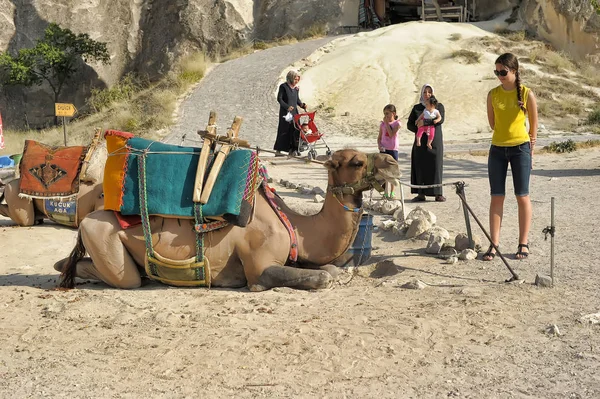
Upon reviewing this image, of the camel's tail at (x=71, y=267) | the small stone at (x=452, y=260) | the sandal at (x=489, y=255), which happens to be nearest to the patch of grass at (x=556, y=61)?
the sandal at (x=489, y=255)

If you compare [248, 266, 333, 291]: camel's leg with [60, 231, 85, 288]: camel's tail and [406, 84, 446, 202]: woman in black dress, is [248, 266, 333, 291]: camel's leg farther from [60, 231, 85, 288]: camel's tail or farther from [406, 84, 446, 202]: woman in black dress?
[406, 84, 446, 202]: woman in black dress

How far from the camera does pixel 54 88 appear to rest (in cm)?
4019

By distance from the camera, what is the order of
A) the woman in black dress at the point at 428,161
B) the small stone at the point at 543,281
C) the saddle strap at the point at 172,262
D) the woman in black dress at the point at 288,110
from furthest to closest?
the woman in black dress at the point at 288,110 < the woman in black dress at the point at 428,161 < the saddle strap at the point at 172,262 < the small stone at the point at 543,281

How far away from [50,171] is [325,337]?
20.0 feet

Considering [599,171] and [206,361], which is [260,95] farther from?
[206,361]

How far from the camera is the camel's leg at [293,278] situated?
21.0 ft

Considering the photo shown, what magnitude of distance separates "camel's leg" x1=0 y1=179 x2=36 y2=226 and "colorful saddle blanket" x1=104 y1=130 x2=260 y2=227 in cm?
409

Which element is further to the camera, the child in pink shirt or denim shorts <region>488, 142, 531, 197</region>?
the child in pink shirt

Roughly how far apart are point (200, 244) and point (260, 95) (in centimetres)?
2071

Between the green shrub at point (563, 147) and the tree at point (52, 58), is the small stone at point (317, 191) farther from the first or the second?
the tree at point (52, 58)

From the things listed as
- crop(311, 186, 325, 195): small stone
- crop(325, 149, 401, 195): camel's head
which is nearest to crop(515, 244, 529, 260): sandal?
crop(325, 149, 401, 195): camel's head

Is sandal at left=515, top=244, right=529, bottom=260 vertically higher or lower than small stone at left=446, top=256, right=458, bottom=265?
higher

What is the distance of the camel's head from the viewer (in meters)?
6.33

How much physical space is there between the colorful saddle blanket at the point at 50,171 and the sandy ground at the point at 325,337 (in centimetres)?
238
